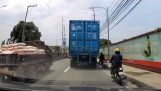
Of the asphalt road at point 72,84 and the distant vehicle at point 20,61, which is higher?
the distant vehicle at point 20,61

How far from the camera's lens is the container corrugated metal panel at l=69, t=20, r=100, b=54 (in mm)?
33938

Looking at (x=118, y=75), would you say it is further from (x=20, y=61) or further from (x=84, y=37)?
(x=84, y=37)

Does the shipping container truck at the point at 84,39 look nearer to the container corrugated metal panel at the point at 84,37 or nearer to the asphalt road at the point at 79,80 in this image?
the container corrugated metal panel at the point at 84,37

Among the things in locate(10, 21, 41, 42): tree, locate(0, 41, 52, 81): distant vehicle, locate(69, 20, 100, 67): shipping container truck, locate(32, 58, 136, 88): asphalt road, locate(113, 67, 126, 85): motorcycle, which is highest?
locate(10, 21, 41, 42): tree

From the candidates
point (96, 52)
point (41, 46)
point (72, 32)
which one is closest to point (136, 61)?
point (96, 52)

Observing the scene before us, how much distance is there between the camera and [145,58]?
29828 mm

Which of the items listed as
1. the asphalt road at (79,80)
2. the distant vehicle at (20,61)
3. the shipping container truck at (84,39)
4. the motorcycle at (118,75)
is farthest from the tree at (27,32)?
the motorcycle at (118,75)

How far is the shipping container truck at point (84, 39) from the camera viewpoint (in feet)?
111

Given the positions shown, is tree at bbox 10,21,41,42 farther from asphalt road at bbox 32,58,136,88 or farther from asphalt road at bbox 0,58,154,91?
asphalt road at bbox 0,58,154,91

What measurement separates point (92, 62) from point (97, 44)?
1880mm

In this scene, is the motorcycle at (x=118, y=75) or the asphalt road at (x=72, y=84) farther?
the motorcycle at (x=118, y=75)

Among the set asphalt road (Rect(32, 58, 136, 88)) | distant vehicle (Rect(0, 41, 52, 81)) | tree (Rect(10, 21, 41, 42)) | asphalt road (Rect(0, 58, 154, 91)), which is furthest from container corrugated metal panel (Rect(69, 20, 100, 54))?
tree (Rect(10, 21, 41, 42))

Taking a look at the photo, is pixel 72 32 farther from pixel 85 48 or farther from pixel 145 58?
pixel 145 58

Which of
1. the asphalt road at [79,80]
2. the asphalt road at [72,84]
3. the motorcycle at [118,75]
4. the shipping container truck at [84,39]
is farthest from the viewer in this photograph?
the shipping container truck at [84,39]
